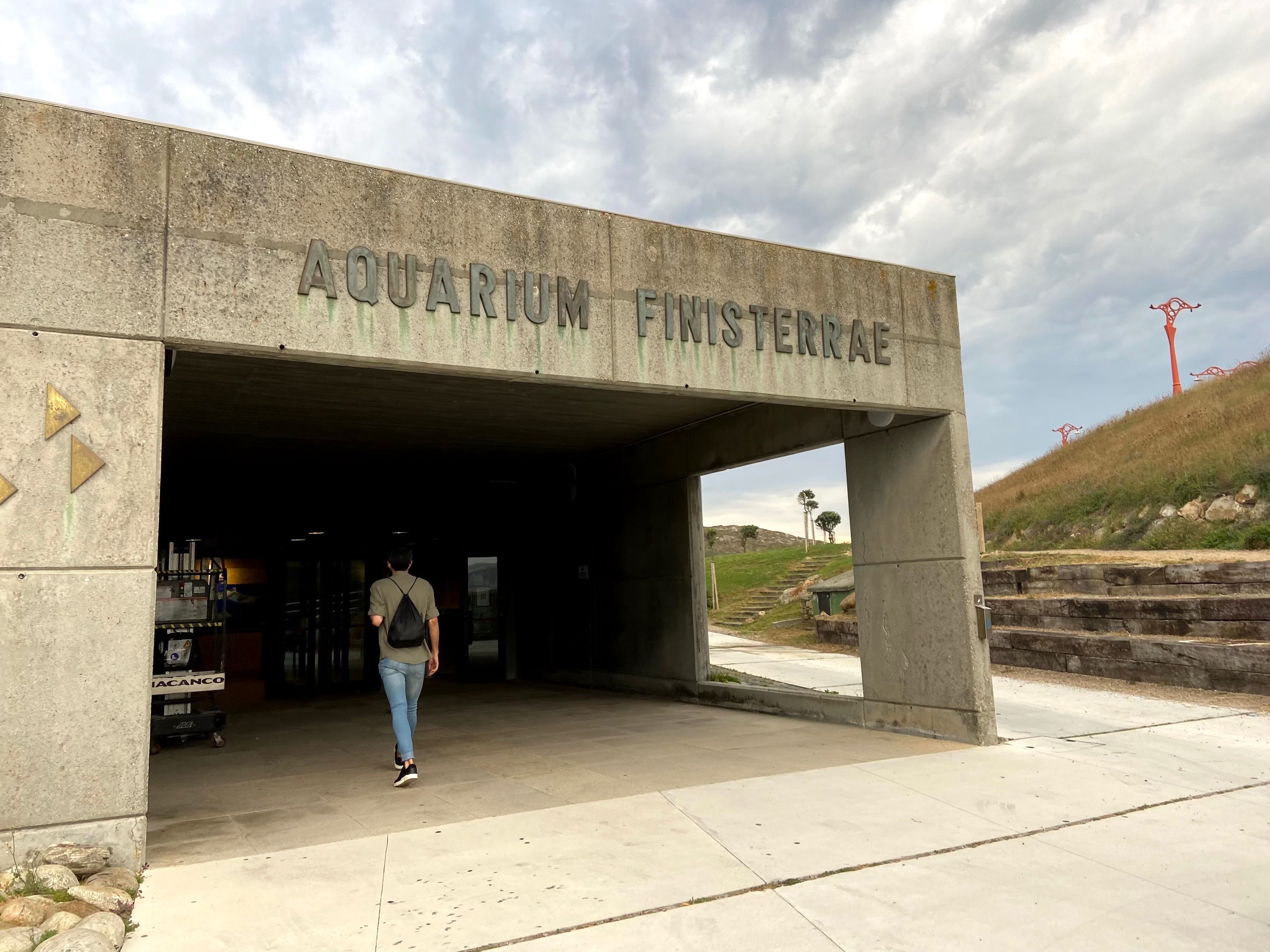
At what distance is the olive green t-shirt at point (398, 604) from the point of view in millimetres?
6574

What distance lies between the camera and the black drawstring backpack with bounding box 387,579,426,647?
652 centimetres

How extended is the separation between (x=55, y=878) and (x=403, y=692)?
2.62 m

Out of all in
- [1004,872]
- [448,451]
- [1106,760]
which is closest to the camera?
[1004,872]

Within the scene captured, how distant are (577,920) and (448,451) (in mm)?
8071

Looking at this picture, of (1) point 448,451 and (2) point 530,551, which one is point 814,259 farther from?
(2) point 530,551

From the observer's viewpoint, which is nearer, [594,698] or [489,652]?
[594,698]

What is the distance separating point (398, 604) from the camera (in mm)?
6637

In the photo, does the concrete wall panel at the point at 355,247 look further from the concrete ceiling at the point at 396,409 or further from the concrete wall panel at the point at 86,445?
the concrete ceiling at the point at 396,409

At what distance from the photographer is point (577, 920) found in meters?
3.81

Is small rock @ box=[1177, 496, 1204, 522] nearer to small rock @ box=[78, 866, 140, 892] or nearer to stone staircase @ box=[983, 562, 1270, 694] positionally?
stone staircase @ box=[983, 562, 1270, 694]

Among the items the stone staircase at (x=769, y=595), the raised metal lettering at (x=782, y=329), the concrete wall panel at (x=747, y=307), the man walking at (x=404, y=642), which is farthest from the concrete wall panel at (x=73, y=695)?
the stone staircase at (x=769, y=595)

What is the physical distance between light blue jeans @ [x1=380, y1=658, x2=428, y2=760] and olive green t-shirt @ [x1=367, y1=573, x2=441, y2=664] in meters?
0.05

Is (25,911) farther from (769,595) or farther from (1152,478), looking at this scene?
(769,595)

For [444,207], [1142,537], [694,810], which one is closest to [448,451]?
[444,207]
